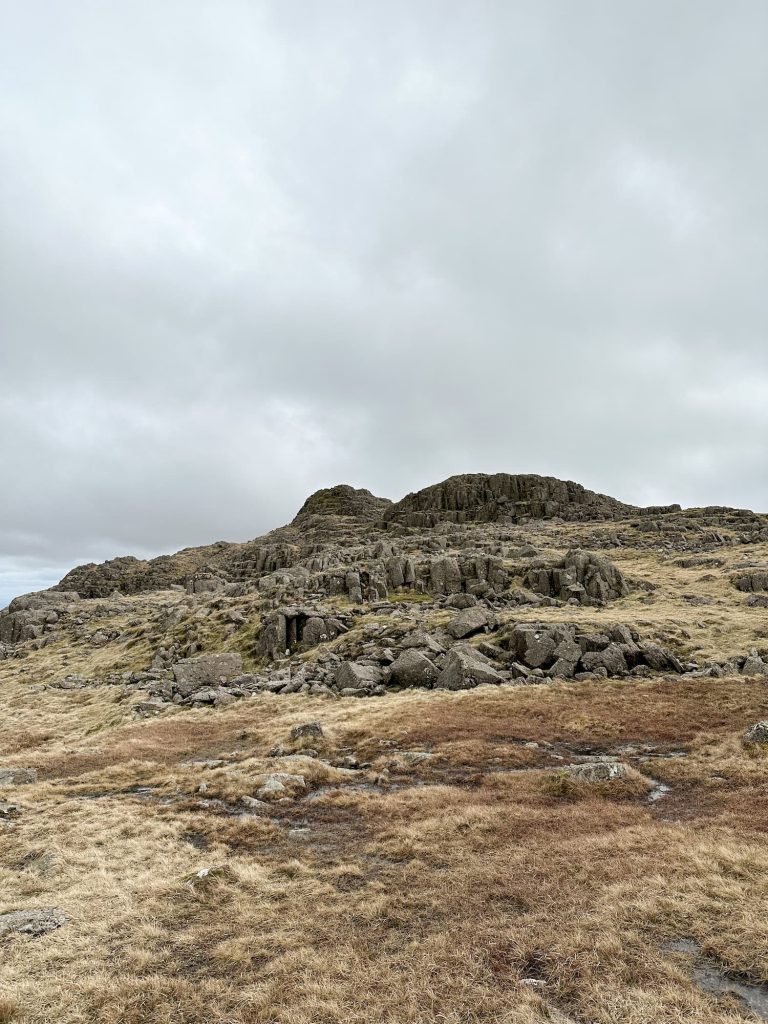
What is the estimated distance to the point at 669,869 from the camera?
1278 cm

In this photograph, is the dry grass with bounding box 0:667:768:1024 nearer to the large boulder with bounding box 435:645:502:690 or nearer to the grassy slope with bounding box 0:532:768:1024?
the grassy slope with bounding box 0:532:768:1024

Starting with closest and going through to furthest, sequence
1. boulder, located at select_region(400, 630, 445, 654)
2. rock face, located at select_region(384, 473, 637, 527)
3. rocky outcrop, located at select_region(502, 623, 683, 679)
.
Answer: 1. rocky outcrop, located at select_region(502, 623, 683, 679)
2. boulder, located at select_region(400, 630, 445, 654)
3. rock face, located at select_region(384, 473, 637, 527)

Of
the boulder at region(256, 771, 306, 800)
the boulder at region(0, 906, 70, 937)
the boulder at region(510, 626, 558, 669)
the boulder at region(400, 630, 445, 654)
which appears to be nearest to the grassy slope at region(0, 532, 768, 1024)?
the boulder at region(0, 906, 70, 937)

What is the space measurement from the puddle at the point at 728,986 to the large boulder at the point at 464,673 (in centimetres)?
3247

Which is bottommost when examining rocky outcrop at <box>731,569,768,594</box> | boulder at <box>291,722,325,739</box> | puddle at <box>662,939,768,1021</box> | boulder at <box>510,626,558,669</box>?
boulder at <box>291,722,325,739</box>

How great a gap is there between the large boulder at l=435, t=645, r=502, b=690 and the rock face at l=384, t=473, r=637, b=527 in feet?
393

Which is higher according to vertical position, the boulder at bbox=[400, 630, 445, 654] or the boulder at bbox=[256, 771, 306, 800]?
the boulder at bbox=[400, 630, 445, 654]

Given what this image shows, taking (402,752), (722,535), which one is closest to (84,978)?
(402,752)

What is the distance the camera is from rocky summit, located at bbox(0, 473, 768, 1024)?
31.0ft

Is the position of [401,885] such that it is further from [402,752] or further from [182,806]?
[402,752]

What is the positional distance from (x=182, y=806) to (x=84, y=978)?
1217 cm

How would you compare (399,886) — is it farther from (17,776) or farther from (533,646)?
(533,646)

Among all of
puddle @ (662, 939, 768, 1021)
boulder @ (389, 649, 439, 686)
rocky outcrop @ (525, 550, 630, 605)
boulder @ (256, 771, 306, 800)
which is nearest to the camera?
puddle @ (662, 939, 768, 1021)

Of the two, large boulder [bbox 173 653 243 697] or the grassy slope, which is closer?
the grassy slope
